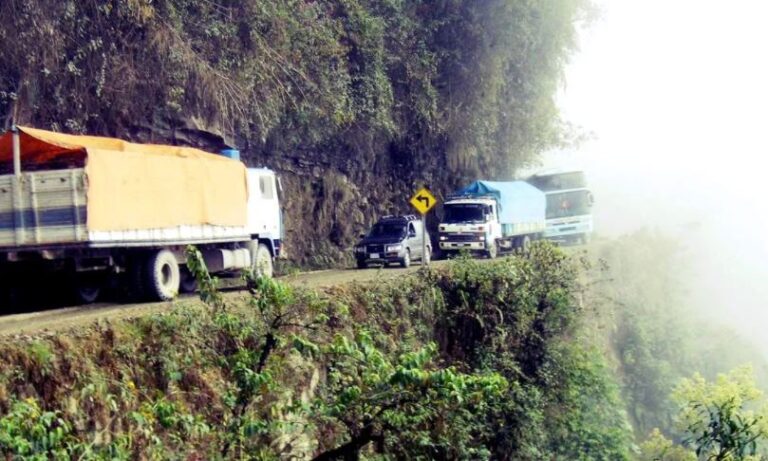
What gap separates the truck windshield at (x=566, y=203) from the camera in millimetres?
38312

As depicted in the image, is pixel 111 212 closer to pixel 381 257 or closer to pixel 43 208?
pixel 43 208

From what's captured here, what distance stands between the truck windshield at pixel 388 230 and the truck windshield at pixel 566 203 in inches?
633

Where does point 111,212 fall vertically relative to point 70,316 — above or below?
above

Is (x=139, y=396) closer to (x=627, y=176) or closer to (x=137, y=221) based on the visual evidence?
(x=137, y=221)

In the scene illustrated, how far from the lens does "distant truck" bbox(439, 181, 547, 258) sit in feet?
91.4

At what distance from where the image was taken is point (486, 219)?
92.2 feet

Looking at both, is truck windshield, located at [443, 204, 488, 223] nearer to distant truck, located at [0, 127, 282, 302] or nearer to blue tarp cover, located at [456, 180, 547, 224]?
blue tarp cover, located at [456, 180, 547, 224]

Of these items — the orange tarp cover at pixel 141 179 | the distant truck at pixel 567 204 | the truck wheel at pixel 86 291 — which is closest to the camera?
the orange tarp cover at pixel 141 179

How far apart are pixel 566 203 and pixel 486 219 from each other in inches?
448

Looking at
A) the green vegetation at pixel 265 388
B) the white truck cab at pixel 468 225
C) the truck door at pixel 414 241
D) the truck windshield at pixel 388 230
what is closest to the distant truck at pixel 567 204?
the white truck cab at pixel 468 225

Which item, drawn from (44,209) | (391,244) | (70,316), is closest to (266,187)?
(391,244)

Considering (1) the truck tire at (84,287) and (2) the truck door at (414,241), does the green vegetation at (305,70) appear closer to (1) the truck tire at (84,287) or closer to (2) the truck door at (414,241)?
(2) the truck door at (414,241)

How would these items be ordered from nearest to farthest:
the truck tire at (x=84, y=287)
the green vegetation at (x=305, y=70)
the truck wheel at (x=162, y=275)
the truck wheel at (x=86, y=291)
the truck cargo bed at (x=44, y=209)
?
the truck cargo bed at (x=44, y=209), the truck wheel at (x=162, y=275), the truck tire at (x=84, y=287), the truck wheel at (x=86, y=291), the green vegetation at (x=305, y=70)

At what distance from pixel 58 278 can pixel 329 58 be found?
1136 centimetres
